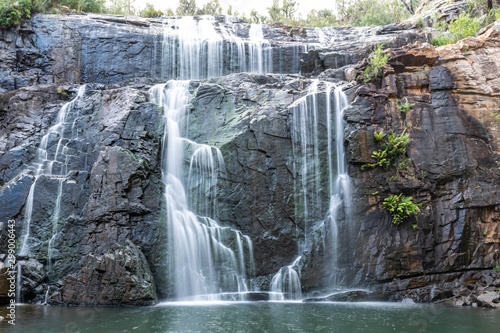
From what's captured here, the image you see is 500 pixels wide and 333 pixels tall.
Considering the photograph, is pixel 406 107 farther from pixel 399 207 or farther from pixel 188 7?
pixel 188 7

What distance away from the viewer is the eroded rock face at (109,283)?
10492mm

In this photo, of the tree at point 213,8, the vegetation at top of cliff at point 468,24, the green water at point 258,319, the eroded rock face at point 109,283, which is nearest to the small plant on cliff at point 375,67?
the vegetation at top of cliff at point 468,24

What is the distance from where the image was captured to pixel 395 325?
8.27 meters

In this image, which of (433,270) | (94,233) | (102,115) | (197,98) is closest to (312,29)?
(197,98)

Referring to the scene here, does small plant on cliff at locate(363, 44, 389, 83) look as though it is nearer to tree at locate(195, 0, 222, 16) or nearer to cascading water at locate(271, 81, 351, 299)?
cascading water at locate(271, 81, 351, 299)

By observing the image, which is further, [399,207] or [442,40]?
[442,40]

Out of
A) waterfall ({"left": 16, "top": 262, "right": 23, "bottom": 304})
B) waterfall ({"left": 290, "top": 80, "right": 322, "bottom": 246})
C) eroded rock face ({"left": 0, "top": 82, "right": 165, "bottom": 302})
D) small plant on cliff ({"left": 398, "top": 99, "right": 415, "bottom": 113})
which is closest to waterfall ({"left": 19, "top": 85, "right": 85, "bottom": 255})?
eroded rock face ({"left": 0, "top": 82, "right": 165, "bottom": 302})

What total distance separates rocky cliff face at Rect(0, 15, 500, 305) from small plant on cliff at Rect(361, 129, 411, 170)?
0.37 meters

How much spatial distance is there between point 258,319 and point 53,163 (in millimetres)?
9477

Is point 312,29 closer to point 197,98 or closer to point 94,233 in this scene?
point 197,98

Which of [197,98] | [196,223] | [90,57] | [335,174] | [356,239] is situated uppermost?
[90,57]

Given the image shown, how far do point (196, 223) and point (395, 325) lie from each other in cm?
708

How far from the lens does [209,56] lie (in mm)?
19219

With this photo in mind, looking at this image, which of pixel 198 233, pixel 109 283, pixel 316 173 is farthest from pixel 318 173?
pixel 109 283
